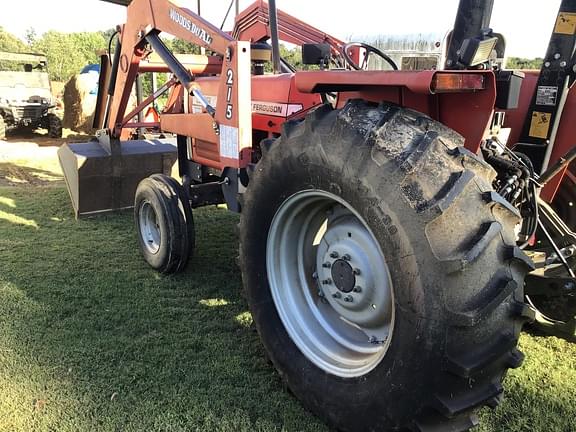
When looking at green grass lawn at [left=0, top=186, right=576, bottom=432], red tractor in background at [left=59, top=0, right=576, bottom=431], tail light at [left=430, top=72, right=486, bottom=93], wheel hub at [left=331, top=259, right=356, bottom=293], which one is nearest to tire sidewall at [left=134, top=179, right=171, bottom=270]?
green grass lawn at [left=0, top=186, right=576, bottom=432]

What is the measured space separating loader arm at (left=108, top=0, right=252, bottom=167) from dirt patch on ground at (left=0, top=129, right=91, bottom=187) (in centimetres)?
296

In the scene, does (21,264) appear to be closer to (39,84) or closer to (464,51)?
(464,51)

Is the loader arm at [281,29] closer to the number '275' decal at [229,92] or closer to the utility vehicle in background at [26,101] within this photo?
the number '275' decal at [229,92]

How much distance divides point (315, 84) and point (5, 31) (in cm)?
4364

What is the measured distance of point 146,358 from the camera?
270cm

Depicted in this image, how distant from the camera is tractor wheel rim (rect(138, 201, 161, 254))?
158 inches

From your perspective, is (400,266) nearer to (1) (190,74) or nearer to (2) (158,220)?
(2) (158,220)

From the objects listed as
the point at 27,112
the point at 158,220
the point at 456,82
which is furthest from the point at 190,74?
the point at 27,112

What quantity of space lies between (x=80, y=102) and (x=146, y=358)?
41.6 feet

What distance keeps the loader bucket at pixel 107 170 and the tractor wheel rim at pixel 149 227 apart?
1.22 metres

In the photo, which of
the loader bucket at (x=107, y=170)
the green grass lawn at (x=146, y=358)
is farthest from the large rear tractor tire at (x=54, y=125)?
the green grass lawn at (x=146, y=358)

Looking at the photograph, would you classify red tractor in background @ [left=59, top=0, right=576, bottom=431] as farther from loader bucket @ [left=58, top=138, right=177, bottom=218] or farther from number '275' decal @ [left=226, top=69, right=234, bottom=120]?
loader bucket @ [left=58, top=138, right=177, bottom=218]

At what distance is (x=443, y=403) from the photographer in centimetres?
165

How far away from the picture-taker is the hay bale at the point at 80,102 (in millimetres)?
13766
